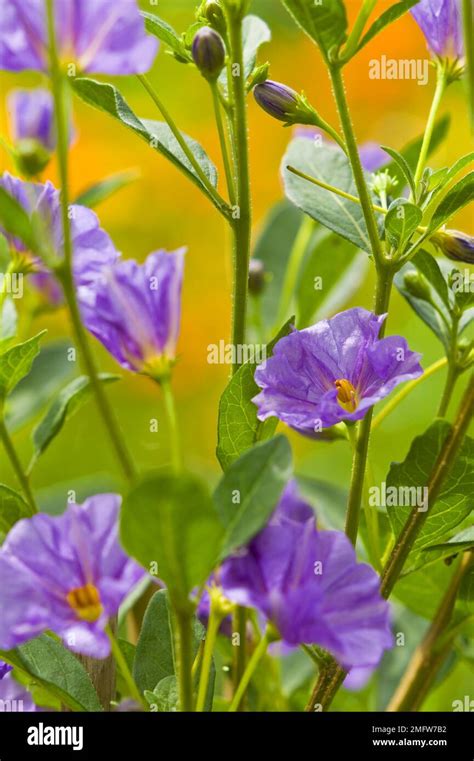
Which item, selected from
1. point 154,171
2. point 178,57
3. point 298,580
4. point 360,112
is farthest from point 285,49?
point 298,580

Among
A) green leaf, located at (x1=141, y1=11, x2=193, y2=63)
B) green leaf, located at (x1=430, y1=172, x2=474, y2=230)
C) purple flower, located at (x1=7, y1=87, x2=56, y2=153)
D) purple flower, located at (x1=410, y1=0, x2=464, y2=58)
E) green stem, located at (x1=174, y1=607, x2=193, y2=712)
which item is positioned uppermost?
purple flower, located at (x1=7, y1=87, x2=56, y2=153)

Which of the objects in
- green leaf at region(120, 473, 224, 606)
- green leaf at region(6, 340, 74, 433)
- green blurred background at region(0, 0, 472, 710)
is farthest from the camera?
green blurred background at region(0, 0, 472, 710)

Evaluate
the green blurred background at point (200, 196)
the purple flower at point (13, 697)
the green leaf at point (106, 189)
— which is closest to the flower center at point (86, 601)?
the purple flower at point (13, 697)

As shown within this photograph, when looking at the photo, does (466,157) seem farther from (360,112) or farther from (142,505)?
(360,112)

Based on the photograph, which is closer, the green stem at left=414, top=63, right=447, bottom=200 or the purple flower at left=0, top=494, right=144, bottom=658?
the purple flower at left=0, top=494, right=144, bottom=658

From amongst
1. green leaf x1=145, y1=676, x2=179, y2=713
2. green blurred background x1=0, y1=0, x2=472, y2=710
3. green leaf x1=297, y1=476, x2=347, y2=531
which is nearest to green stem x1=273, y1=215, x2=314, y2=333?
green leaf x1=297, y1=476, x2=347, y2=531

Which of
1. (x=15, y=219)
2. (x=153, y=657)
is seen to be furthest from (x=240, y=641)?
(x=15, y=219)

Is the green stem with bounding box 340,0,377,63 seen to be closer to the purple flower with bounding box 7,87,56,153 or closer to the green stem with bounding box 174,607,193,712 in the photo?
the green stem with bounding box 174,607,193,712
